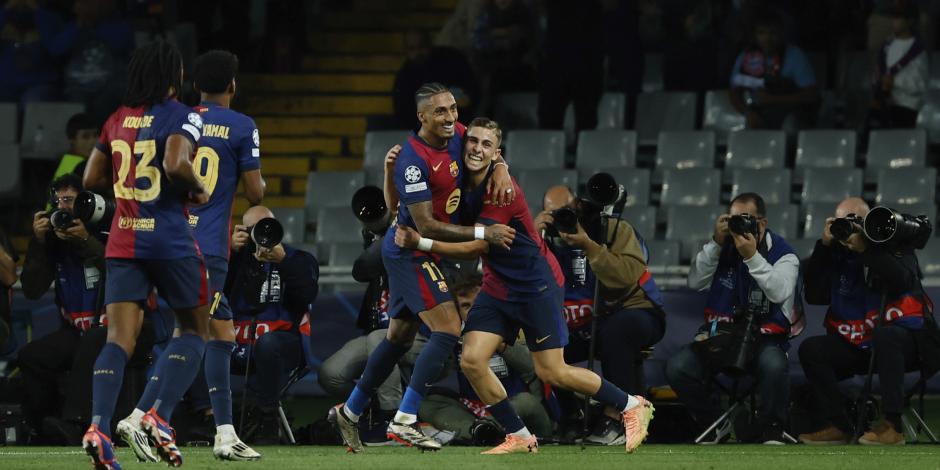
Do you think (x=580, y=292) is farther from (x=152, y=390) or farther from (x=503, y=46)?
(x=503, y=46)

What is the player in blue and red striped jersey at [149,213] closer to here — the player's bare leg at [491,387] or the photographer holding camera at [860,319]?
the player's bare leg at [491,387]

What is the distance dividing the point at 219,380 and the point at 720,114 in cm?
754

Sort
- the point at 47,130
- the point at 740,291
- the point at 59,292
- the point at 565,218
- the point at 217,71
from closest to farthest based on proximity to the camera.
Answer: the point at 217,71
the point at 565,218
the point at 740,291
the point at 59,292
the point at 47,130

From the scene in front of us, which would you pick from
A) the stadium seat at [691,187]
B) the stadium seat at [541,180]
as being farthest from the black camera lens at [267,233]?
the stadium seat at [691,187]

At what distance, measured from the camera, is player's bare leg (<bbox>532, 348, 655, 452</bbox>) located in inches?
346

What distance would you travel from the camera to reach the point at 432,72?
1444 centimetres

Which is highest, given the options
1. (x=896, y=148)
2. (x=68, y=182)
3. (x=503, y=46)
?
(x=503, y=46)

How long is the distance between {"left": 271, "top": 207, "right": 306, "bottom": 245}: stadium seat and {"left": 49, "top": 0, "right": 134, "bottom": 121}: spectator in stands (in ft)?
7.77

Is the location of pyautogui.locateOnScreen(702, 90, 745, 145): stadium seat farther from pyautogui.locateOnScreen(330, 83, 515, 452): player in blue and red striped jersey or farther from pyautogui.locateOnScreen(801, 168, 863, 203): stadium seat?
pyautogui.locateOnScreen(330, 83, 515, 452): player in blue and red striped jersey

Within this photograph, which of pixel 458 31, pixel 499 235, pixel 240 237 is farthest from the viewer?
pixel 458 31

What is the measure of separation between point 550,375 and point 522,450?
43 centimetres

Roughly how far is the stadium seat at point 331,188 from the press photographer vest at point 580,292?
12.2 ft

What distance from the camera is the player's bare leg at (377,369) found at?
8.99 metres

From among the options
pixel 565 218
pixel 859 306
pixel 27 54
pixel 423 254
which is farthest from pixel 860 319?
pixel 27 54
